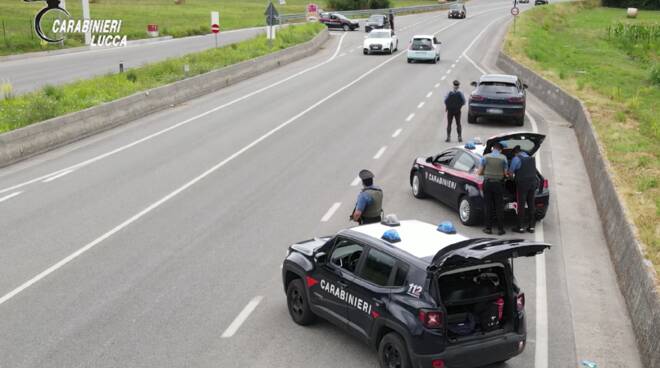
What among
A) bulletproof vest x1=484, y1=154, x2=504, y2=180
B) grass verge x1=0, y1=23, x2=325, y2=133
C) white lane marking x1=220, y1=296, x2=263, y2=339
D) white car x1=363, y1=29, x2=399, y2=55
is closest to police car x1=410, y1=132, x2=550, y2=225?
bulletproof vest x1=484, y1=154, x2=504, y2=180

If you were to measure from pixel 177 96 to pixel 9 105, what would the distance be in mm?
7138

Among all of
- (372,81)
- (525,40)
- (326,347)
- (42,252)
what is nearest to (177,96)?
(372,81)

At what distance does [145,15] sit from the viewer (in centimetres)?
7962

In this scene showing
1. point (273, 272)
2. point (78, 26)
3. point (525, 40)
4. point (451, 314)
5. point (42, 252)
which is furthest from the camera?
point (78, 26)

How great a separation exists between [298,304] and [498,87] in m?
17.7

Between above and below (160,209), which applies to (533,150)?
above

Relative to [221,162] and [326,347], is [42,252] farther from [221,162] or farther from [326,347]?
[221,162]

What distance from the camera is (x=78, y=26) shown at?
6081 cm

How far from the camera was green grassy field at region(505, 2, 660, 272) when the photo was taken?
54.1ft

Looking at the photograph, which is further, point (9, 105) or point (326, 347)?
point (9, 105)

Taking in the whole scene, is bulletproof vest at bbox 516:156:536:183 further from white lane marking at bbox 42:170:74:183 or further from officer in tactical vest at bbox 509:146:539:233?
white lane marking at bbox 42:170:74:183

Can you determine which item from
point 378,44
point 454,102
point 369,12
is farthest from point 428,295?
point 369,12

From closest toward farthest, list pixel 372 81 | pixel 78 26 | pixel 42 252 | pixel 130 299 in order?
pixel 130 299, pixel 42 252, pixel 372 81, pixel 78 26

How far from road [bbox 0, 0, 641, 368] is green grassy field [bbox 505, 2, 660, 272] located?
1.01m
